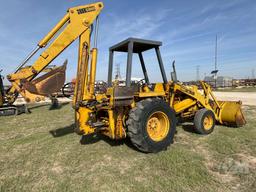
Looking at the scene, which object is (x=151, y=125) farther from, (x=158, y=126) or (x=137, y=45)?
(x=137, y=45)

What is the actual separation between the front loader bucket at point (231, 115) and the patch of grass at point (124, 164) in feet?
1.50

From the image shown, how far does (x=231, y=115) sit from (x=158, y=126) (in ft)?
9.35

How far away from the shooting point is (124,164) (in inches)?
158

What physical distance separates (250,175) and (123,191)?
2.04 metres

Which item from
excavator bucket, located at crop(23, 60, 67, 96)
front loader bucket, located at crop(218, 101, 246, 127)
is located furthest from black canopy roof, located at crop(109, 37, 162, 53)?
excavator bucket, located at crop(23, 60, 67, 96)

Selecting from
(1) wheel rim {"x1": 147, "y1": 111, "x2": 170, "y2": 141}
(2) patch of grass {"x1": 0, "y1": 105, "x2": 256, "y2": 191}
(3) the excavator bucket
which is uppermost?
(3) the excavator bucket

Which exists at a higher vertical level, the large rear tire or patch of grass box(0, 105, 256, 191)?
the large rear tire

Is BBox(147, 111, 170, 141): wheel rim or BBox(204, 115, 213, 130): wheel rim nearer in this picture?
BBox(147, 111, 170, 141): wheel rim

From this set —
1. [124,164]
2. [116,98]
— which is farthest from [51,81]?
[124,164]

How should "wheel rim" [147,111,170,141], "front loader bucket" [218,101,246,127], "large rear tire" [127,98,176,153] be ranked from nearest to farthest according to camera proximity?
1. "large rear tire" [127,98,176,153]
2. "wheel rim" [147,111,170,141]
3. "front loader bucket" [218,101,246,127]

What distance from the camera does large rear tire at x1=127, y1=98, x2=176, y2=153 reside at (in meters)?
4.23

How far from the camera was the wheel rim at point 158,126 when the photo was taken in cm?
464

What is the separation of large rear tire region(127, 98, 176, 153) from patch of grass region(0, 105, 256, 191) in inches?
8.6

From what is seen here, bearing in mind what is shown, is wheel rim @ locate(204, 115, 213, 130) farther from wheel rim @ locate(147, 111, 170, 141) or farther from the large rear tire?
wheel rim @ locate(147, 111, 170, 141)
